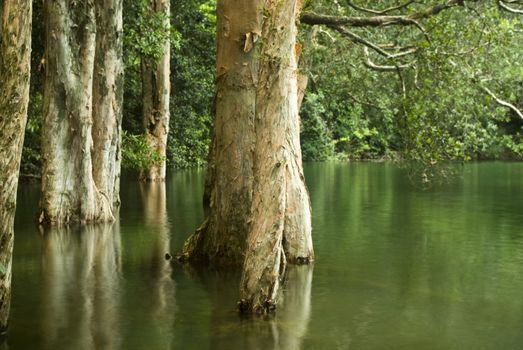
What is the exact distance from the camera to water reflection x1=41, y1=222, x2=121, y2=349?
31.9 ft

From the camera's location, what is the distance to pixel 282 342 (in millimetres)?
9383

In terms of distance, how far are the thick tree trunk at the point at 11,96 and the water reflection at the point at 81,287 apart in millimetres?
1393

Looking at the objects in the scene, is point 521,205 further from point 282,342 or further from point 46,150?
point 282,342

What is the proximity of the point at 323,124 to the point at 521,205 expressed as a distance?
36417 mm

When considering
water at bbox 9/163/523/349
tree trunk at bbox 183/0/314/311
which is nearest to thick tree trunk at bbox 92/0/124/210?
water at bbox 9/163/523/349

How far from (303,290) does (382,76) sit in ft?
59.5

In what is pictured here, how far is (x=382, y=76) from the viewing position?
2928 cm

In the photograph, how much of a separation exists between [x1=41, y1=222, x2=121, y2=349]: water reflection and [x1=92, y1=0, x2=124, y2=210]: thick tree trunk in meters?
1.96

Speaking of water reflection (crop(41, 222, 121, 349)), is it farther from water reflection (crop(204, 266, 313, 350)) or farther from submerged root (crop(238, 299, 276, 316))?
submerged root (crop(238, 299, 276, 316))

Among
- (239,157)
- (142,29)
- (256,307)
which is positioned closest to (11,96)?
(256,307)

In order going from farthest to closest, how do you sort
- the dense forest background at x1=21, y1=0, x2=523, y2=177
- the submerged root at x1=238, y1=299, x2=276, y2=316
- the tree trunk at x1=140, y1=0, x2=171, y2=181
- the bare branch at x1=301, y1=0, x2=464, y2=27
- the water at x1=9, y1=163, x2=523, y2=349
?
1. the tree trunk at x1=140, y1=0, x2=171, y2=181
2. the dense forest background at x1=21, y1=0, x2=523, y2=177
3. the bare branch at x1=301, y1=0, x2=464, y2=27
4. the submerged root at x1=238, y1=299, x2=276, y2=316
5. the water at x1=9, y1=163, x2=523, y2=349

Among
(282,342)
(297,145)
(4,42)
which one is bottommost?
(282,342)

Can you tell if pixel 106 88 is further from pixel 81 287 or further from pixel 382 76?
pixel 382 76

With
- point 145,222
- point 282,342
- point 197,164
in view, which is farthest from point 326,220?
point 197,164
